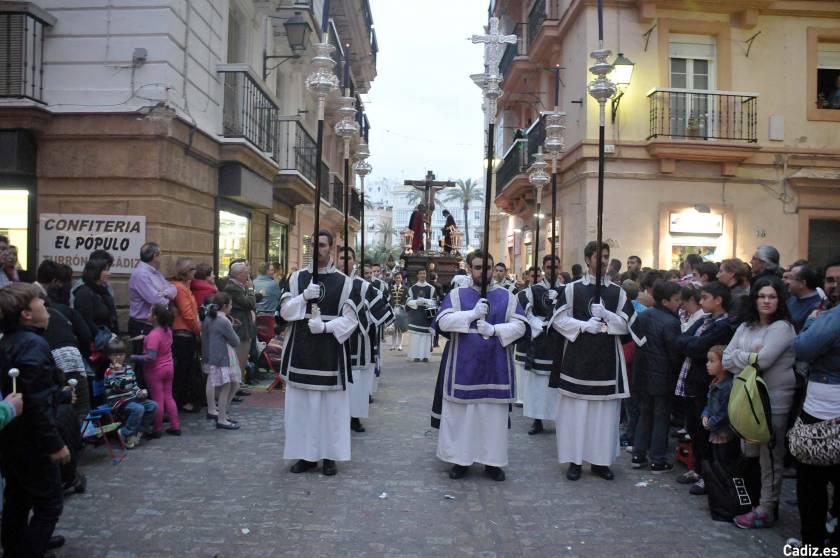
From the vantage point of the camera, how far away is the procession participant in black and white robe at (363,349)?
21.9 ft

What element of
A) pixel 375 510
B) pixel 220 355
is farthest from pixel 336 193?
pixel 375 510

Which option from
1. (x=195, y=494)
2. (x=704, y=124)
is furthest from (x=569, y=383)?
(x=704, y=124)

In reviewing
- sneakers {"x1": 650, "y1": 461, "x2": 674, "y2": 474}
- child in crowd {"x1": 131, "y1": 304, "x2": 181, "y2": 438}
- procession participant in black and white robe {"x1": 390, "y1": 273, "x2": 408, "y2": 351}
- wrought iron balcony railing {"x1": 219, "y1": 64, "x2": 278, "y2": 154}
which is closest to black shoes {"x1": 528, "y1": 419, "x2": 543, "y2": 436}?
sneakers {"x1": 650, "y1": 461, "x2": 674, "y2": 474}

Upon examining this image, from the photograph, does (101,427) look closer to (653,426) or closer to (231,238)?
(653,426)

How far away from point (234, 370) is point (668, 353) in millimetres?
4397

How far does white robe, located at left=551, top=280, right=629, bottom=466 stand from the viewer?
219 inches

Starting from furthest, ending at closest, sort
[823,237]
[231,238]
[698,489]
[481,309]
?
1. [823,237]
2. [231,238]
3. [481,309]
4. [698,489]

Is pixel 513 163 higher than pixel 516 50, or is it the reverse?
pixel 516 50

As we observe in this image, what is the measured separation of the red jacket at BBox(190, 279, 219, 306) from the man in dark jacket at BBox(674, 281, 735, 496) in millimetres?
5550

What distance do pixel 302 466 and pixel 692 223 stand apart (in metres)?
11.7

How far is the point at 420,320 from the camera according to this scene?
42.7 ft

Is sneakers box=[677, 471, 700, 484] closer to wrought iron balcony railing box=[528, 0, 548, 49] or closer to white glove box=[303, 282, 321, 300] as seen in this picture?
white glove box=[303, 282, 321, 300]

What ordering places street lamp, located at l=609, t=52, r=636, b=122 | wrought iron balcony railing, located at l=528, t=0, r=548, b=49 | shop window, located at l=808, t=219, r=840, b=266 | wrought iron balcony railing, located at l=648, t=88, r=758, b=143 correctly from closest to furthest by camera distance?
street lamp, located at l=609, t=52, r=636, b=122 → wrought iron balcony railing, located at l=648, t=88, r=758, b=143 → shop window, located at l=808, t=219, r=840, b=266 → wrought iron balcony railing, located at l=528, t=0, r=548, b=49

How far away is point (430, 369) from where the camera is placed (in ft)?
40.3
